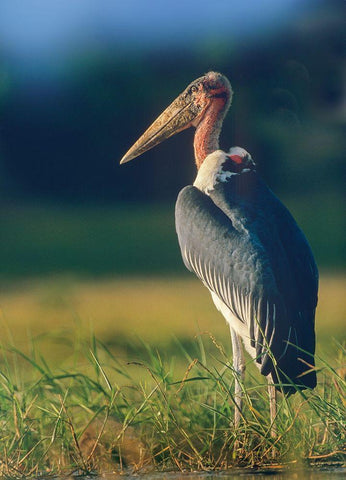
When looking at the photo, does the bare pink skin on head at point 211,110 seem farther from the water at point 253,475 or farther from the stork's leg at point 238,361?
the water at point 253,475

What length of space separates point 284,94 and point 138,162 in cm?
104

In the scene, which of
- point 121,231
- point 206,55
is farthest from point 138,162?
A: point 206,55

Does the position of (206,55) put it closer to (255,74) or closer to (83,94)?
(255,74)

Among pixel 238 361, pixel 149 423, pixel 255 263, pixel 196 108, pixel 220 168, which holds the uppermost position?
pixel 196 108

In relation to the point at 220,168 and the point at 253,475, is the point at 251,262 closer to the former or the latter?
the point at 220,168

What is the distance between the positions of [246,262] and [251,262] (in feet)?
0.10

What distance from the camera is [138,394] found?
548cm

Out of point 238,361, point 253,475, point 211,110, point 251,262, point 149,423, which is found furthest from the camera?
point 211,110

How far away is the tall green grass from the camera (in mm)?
4766

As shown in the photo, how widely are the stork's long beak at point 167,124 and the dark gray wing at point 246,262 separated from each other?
0.54 m

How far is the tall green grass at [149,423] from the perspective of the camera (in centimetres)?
477

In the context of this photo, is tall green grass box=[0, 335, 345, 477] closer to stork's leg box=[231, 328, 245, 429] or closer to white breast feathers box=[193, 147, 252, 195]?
stork's leg box=[231, 328, 245, 429]

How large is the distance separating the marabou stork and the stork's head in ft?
0.04

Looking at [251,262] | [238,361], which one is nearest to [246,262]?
[251,262]
